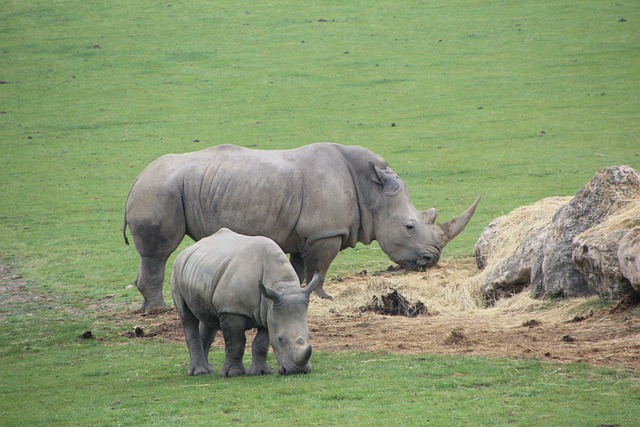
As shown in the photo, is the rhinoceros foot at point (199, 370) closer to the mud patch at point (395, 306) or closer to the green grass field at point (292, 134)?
the green grass field at point (292, 134)

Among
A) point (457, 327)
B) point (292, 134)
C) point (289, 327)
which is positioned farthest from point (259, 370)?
point (292, 134)

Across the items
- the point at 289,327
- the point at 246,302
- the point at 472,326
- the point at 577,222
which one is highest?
the point at 577,222

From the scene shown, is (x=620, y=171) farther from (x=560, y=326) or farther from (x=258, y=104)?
(x=258, y=104)

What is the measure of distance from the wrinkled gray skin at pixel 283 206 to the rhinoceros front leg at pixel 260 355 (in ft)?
14.1

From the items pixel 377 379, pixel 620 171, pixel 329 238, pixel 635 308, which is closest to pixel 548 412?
pixel 377 379

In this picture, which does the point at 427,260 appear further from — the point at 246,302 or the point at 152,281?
the point at 246,302

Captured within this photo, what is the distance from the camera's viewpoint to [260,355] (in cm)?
962

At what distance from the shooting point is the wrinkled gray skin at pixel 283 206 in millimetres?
13703

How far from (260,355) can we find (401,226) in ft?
16.5

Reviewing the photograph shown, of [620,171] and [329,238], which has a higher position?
[620,171]

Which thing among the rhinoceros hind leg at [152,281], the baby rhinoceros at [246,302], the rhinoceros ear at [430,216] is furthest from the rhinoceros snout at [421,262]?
the baby rhinoceros at [246,302]

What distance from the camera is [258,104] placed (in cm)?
3120

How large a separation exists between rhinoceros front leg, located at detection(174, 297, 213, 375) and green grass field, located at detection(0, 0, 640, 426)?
20cm

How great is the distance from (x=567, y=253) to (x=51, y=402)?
5.74m
